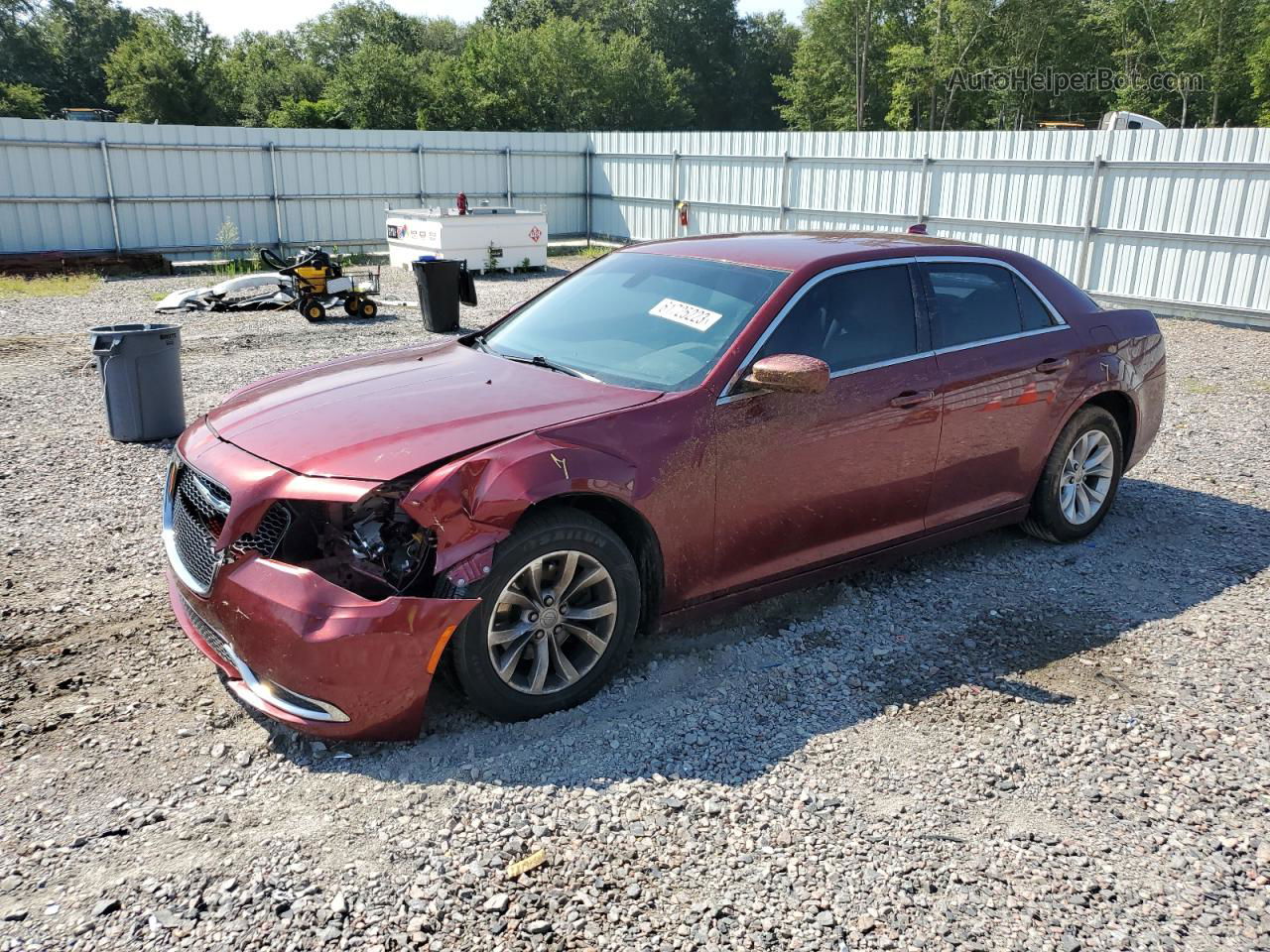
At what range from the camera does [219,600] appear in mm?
3459

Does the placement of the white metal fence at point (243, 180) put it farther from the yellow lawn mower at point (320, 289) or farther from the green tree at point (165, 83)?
the green tree at point (165, 83)

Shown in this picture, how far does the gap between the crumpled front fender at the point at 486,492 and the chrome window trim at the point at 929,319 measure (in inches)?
30.9

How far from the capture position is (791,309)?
4.34 m

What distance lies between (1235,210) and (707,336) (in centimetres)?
1286

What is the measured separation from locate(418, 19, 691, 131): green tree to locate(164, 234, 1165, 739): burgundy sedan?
1527 inches

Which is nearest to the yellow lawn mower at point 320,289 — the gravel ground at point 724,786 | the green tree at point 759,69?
the gravel ground at point 724,786

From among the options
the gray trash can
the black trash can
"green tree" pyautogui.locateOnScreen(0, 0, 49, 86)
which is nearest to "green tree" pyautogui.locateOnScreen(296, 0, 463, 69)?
"green tree" pyautogui.locateOnScreen(0, 0, 49, 86)

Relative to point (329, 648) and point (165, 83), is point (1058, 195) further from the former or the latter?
point (165, 83)

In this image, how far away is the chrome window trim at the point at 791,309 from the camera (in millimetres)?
4070

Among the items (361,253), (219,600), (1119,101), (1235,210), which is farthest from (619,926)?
→ (1119,101)

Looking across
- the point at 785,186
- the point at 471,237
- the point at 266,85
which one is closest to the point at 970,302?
the point at 471,237

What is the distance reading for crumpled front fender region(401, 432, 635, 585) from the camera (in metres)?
3.36

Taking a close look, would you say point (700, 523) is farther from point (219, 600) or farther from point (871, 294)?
point (219, 600)

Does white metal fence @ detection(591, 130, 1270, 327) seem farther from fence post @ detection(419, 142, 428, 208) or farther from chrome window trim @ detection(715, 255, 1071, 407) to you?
chrome window trim @ detection(715, 255, 1071, 407)
